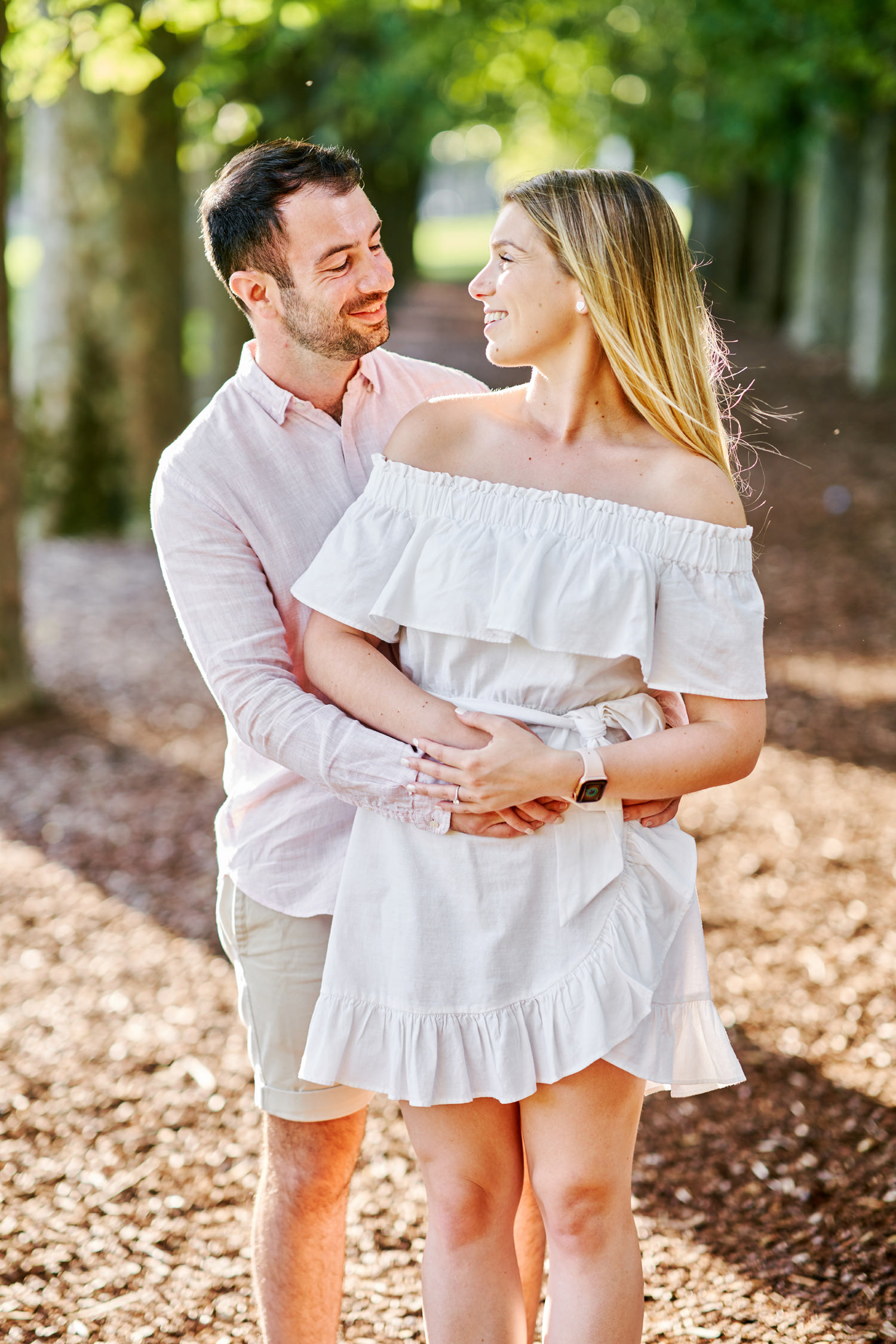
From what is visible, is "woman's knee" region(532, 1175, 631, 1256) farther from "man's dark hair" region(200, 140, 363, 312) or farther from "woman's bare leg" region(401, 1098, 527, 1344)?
"man's dark hair" region(200, 140, 363, 312)

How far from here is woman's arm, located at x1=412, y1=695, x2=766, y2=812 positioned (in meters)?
2.07

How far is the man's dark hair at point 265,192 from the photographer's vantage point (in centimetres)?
240

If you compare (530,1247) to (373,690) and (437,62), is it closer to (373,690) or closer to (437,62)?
(373,690)

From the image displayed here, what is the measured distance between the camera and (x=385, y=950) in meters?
2.18

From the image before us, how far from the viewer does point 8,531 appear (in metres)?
6.57

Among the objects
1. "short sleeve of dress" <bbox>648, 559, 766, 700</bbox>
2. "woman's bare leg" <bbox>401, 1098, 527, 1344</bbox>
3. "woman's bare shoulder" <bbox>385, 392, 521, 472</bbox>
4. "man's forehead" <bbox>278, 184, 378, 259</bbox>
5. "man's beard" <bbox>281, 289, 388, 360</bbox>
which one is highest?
"man's forehead" <bbox>278, 184, 378, 259</bbox>

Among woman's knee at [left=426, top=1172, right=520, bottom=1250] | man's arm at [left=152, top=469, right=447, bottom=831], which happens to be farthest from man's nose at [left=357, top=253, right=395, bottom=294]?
woman's knee at [left=426, top=1172, right=520, bottom=1250]

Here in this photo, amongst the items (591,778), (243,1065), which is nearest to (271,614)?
(591,778)

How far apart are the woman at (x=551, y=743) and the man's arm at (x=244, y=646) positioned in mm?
71

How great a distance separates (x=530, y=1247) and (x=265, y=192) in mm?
2023

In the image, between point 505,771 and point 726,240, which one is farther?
point 726,240

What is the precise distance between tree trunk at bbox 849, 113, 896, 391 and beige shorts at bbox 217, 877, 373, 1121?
46.3ft

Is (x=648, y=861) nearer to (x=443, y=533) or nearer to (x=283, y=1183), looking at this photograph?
(x=443, y=533)

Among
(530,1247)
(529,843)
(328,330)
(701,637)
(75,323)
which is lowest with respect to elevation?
(530,1247)
